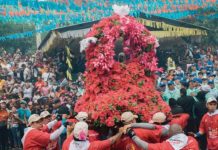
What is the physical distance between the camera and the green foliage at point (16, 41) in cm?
2603

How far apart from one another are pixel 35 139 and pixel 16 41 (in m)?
20.9

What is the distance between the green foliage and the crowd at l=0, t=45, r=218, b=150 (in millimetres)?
1689

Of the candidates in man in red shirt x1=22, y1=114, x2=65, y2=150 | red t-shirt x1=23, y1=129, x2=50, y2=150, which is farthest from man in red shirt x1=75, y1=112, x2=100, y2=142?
red t-shirt x1=23, y1=129, x2=50, y2=150

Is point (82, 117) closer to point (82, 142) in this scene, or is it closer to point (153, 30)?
point (82, 142)

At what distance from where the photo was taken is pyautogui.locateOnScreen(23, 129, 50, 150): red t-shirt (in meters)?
7.11

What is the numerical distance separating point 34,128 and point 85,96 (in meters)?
1.22

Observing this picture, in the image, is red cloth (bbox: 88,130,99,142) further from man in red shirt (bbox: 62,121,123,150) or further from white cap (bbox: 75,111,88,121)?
man in red shirt (bbox: 62,121,123,150)

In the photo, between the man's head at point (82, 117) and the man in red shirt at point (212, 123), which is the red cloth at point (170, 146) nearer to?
the man's head at point (82, 117)

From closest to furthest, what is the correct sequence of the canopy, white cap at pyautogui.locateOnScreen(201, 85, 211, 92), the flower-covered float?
the flower-covered float, white cap at pyautogui.locateOnScreen(201, 85, 211, 92), the canopy

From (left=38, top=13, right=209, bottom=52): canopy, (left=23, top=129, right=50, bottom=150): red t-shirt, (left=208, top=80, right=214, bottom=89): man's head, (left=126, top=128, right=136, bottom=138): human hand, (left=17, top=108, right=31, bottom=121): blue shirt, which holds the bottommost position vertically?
(left=17, top=108, right=31, bottom=121): blue shirt

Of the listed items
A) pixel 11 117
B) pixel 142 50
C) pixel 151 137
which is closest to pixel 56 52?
pixel 11 117

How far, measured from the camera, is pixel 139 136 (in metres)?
6.60

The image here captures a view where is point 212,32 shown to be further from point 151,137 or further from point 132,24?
point 151,137

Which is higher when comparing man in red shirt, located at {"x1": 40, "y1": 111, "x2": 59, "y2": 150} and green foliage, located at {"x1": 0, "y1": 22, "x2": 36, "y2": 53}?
green foliage, located at {"x1": 0, "y1": 22, "x2": 36, "y2": 53}
